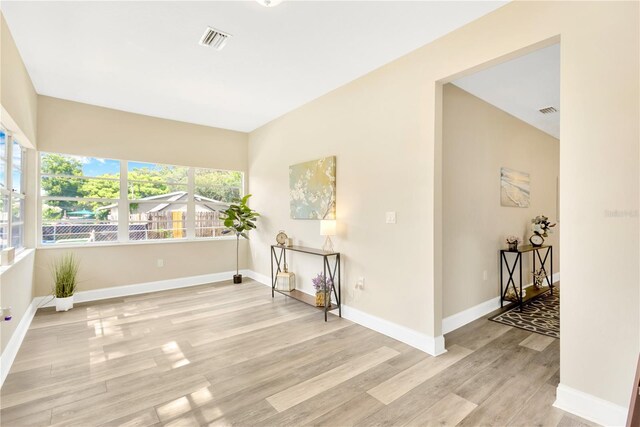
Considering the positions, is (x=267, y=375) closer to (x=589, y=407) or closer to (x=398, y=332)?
(x=398, y=332)

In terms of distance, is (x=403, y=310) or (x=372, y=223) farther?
(x=372, y=223)

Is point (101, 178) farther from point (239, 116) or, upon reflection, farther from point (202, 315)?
point (202, 315)

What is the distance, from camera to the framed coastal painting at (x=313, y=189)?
3.87 m

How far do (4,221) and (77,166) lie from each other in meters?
1.72

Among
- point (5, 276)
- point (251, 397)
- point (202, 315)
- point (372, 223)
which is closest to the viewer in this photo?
point (251, 397)

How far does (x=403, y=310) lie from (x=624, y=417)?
1.59 meters

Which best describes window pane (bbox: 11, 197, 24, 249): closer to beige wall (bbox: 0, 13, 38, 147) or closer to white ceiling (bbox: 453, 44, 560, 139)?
beige wall (bbox: 0, 13, 38, 147)

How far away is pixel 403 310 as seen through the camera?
3014mm

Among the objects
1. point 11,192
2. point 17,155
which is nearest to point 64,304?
point 11,192

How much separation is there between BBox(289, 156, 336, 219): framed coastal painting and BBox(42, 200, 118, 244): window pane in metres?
2.82

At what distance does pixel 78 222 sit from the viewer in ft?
14.4

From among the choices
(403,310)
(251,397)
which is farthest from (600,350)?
(251,397)

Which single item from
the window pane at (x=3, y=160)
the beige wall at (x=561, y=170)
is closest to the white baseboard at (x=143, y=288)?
the window pane at (x=3, y=160)

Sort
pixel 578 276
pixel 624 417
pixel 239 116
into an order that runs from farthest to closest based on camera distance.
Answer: pixel 239 116 < pixel 578 276 < pixel 624 417
